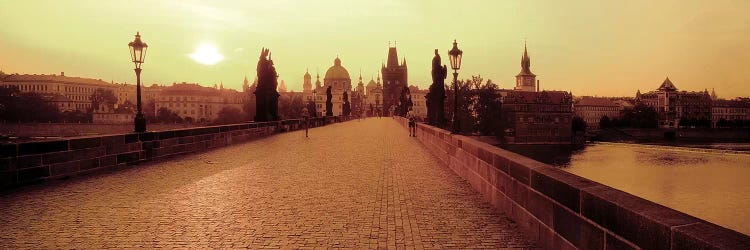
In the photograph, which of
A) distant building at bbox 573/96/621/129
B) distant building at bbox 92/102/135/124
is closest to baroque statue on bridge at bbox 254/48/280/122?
distant building at bbox 92/102/135/124

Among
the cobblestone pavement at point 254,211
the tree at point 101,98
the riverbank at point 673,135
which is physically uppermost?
the tree at point 101,98

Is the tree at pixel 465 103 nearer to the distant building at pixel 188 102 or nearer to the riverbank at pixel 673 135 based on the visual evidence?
the riverbank at pixel 673 135

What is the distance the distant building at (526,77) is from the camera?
182 metres

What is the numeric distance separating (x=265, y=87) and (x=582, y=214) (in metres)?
26.5

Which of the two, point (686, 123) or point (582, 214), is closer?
point (582, 214)

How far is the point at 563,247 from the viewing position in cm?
468

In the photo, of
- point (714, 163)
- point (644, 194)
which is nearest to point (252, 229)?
point (644, 194)

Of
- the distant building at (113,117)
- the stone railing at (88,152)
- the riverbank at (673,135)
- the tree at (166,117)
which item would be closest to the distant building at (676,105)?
the riverbank at (673,135)

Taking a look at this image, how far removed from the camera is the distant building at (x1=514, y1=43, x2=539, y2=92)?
182 meters

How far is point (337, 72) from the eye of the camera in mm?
180750

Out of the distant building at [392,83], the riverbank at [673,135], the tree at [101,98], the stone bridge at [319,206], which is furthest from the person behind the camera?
the distant building at [392,83]

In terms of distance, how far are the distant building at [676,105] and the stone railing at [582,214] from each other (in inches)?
6792

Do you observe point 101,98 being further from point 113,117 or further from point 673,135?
point 673,135

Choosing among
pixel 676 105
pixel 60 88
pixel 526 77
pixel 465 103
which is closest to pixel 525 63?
pixel 526 77
